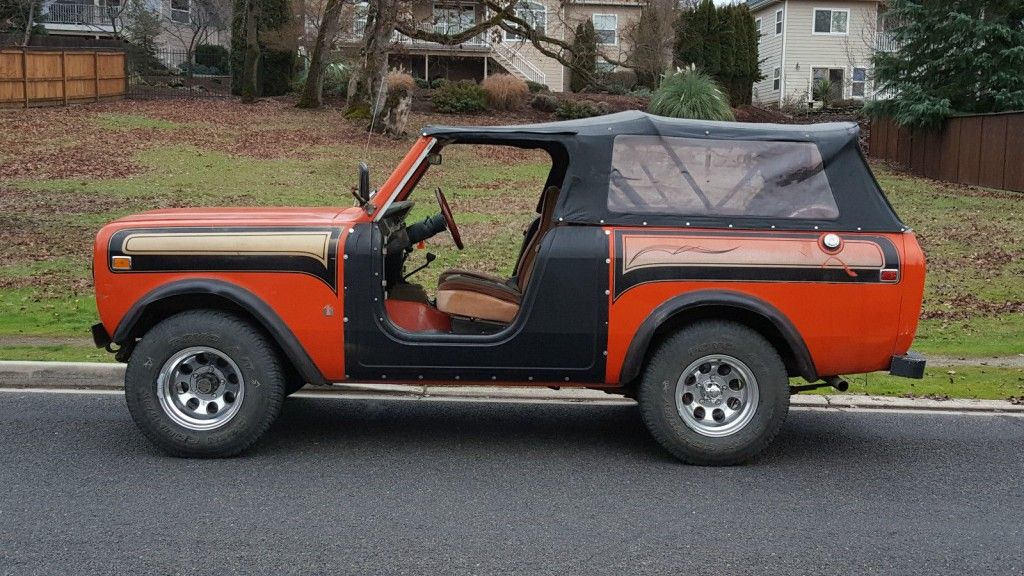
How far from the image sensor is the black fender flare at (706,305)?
6.10m

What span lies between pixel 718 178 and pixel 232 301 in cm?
294

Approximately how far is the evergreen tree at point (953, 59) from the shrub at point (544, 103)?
1074 centimetres

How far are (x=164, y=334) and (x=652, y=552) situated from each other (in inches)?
121

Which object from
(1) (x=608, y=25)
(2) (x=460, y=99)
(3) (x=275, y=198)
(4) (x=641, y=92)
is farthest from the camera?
(1) (x=608, y=25)

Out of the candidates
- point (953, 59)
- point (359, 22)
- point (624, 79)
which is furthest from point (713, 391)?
point (359, 22)

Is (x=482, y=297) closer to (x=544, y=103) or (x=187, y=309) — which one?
(x=187, y=309)

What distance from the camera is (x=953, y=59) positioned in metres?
25.4

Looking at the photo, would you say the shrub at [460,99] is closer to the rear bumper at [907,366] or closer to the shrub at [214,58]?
the shrub at [214,58]

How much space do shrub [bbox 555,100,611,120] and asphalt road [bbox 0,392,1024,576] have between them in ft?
84.6

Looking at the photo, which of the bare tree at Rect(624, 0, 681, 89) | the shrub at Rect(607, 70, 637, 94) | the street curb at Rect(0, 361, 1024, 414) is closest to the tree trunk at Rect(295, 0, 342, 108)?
the bare tree at Rect(624, 0, 681, 89)

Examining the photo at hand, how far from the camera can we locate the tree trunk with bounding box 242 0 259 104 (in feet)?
116

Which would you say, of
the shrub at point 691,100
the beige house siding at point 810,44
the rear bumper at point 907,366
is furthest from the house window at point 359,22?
the rear bumper at point 907,366

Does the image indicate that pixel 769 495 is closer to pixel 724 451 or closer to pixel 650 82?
pixel 724 451

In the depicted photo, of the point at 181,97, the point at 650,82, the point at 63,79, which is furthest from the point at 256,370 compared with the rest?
the point at 650,82
